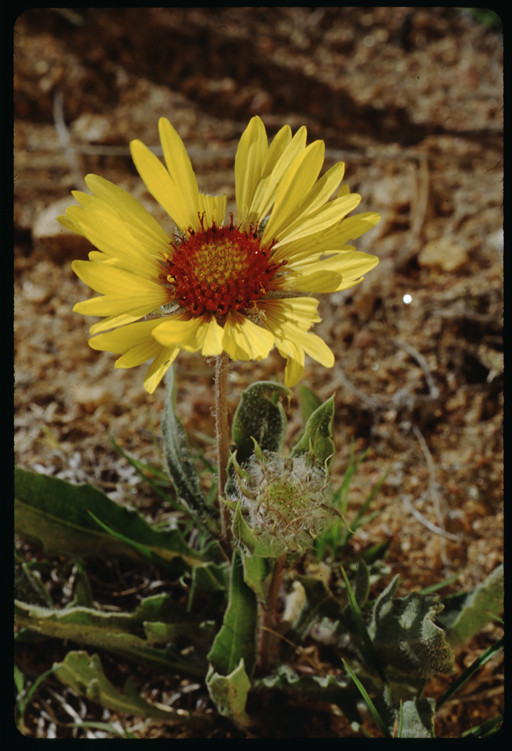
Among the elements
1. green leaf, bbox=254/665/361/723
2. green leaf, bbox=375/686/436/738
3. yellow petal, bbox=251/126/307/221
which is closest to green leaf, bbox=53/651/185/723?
green leaf, bbox=254/665/361/723

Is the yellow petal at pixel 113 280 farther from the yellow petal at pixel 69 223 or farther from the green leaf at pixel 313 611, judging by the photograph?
the green leaf at pixel 313 611

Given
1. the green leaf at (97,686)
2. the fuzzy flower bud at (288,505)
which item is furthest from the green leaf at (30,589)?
the fuzzy flower bud at (288,505)

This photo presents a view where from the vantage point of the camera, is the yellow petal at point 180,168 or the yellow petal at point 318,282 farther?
the yellow petal at point 180,168

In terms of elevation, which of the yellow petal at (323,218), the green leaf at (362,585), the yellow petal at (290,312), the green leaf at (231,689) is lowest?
the green leaf at (231,689)
